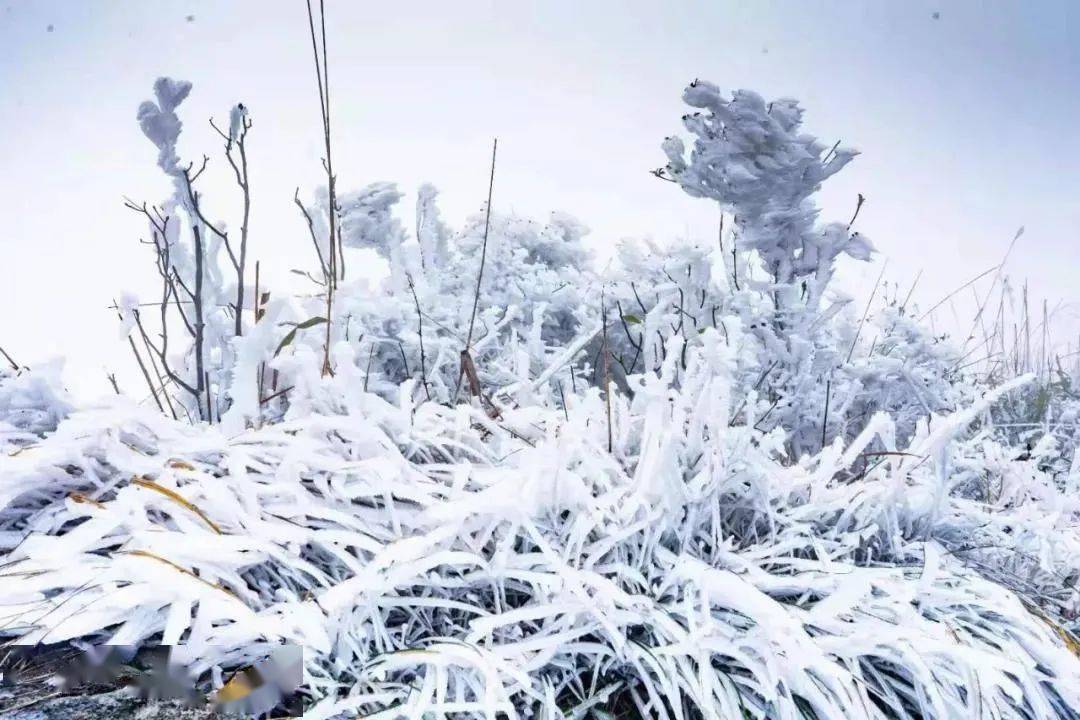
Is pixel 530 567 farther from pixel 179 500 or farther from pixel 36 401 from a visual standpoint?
pixel 36 401

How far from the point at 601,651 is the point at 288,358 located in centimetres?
75

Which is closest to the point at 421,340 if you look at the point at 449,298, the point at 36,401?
the point at 449,298

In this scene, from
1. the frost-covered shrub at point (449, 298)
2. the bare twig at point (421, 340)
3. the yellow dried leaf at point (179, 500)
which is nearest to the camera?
the yellow dried leaf at point (179, 500)

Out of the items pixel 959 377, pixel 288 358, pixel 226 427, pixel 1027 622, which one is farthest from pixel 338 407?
pixel 959 377

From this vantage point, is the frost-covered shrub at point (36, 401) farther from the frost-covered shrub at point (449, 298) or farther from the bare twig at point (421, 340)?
the bare twig at point (421, 340)

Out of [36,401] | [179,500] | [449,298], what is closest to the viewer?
[179,500]

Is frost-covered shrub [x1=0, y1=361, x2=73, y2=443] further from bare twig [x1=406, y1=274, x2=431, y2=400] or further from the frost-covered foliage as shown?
bare twig [x1=406, y1=274, x2=431, y2=400]

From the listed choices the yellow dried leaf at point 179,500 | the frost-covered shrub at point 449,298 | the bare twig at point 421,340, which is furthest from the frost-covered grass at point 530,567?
the frost-covered shrub at point 449,298

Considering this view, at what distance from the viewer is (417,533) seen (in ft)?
4.21

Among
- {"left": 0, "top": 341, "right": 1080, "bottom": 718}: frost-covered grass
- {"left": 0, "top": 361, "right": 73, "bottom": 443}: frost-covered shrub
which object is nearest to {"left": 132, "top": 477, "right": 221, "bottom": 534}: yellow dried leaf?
{"left": 0, "top": 341, "right": 1080, "bottom": 718}: frost-covered grass

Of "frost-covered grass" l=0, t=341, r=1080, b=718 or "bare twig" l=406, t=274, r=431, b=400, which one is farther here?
"bare twig" l=406, t=274, r=431, b=400

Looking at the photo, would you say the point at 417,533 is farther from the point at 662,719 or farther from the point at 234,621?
the point at 662,719

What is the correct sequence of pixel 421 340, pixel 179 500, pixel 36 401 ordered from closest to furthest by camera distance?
1. pixel 179 500
2. pixel 36 401
3. pixel 421 340

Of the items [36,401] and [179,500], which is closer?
[179,500]
